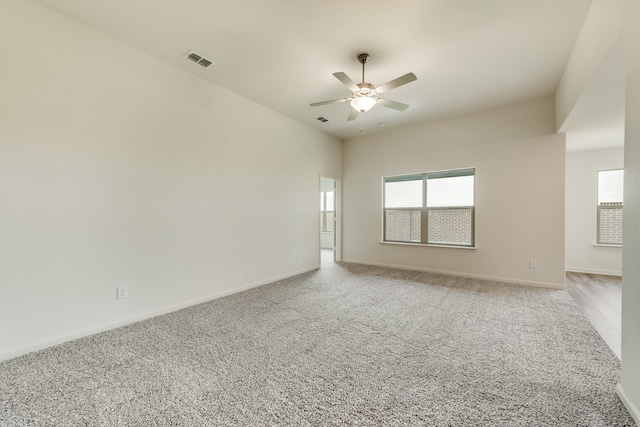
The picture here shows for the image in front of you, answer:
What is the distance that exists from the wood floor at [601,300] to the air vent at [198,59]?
493cm

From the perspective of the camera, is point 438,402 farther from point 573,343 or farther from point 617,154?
point 617,154

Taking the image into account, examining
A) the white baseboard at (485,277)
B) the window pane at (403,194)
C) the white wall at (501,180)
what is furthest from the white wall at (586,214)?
the window pane at (403,194)

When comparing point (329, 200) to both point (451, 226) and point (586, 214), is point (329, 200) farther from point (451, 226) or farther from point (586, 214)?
point (586, 214)

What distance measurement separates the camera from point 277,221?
464 centimetres

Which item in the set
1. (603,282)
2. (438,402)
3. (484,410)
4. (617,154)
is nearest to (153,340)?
(438,402)

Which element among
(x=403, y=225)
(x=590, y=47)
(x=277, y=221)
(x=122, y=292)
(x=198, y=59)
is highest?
(x=198, y=59)

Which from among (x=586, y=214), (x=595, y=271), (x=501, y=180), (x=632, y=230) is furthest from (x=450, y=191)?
(x=632, y=230)

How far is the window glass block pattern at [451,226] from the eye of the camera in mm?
4863

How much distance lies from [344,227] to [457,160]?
9.17ft

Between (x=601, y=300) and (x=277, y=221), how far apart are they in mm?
A: 4848

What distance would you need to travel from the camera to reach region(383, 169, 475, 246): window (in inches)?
193

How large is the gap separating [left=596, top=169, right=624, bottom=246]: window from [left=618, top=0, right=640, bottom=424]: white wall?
490cm

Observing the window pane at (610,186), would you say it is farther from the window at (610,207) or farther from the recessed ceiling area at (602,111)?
the recessed ceiling area at (602,111)

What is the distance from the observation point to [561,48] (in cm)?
282
